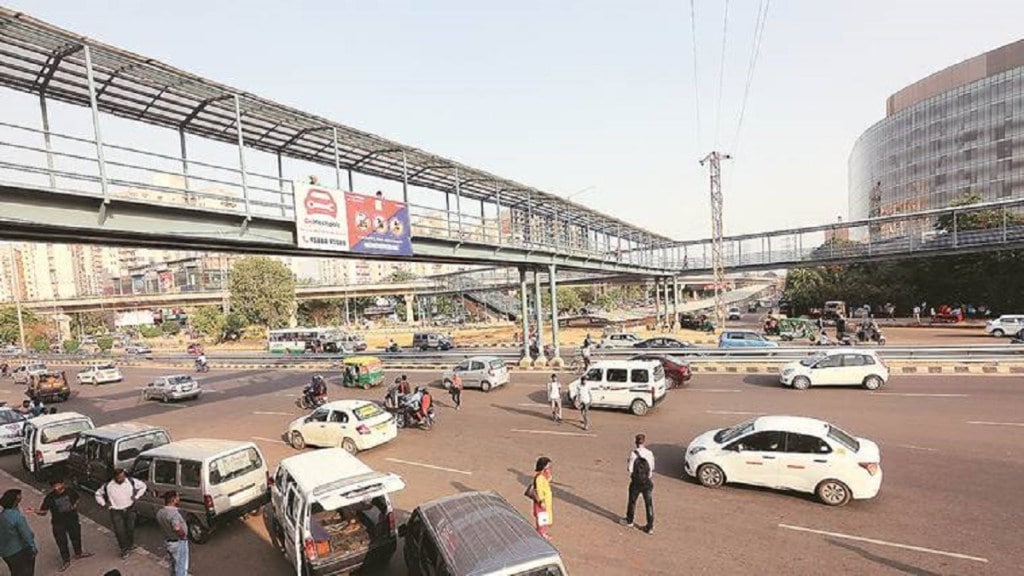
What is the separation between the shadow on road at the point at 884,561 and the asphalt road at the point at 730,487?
0.03 m

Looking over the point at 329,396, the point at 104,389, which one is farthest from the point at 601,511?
the point at 104,389

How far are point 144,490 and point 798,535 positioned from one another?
12.1 m

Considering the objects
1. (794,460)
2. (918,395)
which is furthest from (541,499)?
(918,395)

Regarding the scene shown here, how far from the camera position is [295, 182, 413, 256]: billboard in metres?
15.9

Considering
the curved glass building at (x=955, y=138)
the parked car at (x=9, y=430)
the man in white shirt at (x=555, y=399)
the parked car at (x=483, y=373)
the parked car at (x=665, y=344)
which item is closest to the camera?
the man in white shirt at (x=555, y=399)

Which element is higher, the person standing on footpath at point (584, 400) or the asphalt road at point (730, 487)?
the person standing on footpath at point (584, 400)

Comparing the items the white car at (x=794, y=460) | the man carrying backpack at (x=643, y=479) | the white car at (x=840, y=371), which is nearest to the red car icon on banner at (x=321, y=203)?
the man carrying backpack at (x=643, y=479)

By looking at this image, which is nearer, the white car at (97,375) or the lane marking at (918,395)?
Result: the lane marking at (918,395)

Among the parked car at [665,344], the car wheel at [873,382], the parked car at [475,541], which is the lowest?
the car wheel at [873,382]

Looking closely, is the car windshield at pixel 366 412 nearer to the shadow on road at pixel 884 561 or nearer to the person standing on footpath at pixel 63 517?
the person standing on footpath at pixel 63 517

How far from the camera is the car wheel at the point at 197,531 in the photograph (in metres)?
9.62

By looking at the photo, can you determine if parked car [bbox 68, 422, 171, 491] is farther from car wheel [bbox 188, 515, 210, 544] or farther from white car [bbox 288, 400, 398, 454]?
white car [bbox 288, 400, 398, 454]

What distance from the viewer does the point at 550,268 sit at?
100 feet

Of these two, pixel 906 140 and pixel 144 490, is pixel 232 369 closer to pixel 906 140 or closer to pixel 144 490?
pixel 144 490
